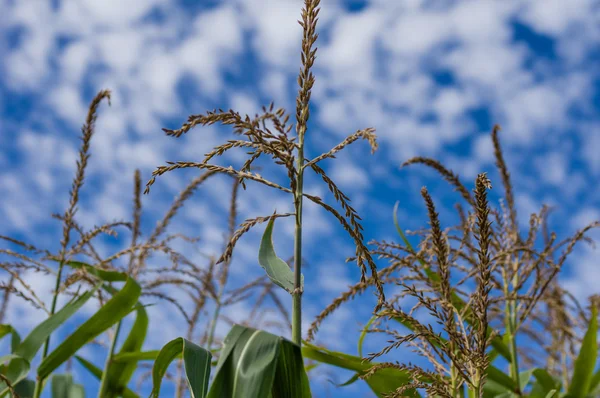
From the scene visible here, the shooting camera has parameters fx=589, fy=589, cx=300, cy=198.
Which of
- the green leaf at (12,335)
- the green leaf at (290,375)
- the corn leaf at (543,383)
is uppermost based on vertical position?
the green leaf at (12,335)

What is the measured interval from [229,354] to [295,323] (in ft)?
0.58

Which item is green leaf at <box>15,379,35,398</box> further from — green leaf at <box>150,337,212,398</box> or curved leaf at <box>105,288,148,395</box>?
green leaf at <box>150,337,212,398</box>

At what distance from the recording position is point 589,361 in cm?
286

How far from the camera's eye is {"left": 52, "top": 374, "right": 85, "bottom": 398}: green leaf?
286cm

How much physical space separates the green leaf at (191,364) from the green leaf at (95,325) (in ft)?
2.61

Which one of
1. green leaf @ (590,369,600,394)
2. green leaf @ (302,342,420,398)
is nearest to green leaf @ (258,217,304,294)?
green leaf @ (302,342,420,398)

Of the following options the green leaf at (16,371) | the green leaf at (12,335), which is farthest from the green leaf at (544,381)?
the green leaf at (12,335)

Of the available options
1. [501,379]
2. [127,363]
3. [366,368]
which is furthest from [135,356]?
[501,379]

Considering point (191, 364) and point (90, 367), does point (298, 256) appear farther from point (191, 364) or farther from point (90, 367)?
point (90, 367)

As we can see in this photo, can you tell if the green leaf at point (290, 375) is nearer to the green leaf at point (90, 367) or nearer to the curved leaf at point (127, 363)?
the curved leaf at point (127, 363)

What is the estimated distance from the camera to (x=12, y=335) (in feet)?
9.25

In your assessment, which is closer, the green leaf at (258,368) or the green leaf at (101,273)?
the green leaf at (258,368)

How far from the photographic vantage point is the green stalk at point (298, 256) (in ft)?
4.79

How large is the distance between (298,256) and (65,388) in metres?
1.98
